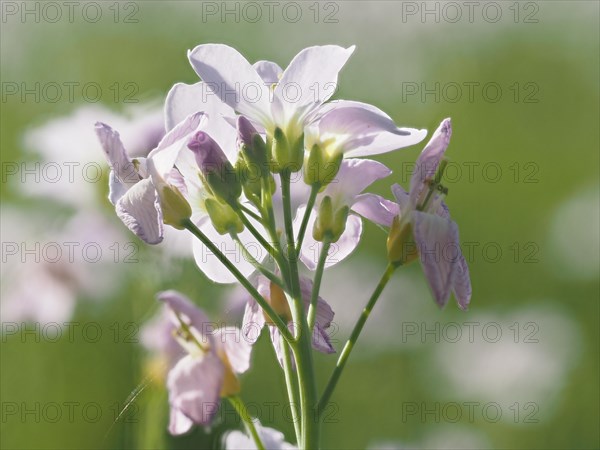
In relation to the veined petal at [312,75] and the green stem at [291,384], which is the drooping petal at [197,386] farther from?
the veined petal at [312,75]

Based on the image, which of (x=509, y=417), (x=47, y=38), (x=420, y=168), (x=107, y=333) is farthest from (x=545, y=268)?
(x=420, y=168)

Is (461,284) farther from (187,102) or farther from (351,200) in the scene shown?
(187,102)

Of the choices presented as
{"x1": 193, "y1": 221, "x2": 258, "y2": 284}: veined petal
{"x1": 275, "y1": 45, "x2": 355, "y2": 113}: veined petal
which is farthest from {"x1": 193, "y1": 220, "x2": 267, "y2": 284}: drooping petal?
{"x1": 275, "y1": 45, "x2": 355, "y2": 113}: veined petal

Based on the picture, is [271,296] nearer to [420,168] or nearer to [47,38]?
[420,168]

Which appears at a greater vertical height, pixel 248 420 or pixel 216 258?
pixel 216 258

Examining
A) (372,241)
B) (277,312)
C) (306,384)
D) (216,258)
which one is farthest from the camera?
(372,241)

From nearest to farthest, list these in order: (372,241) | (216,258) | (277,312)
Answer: (277,312) → (216,258) → (372,241)

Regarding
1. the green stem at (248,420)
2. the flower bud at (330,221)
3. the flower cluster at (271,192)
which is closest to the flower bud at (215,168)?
the flower cluster at (271,192)

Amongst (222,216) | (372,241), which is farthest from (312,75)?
(372,241)
